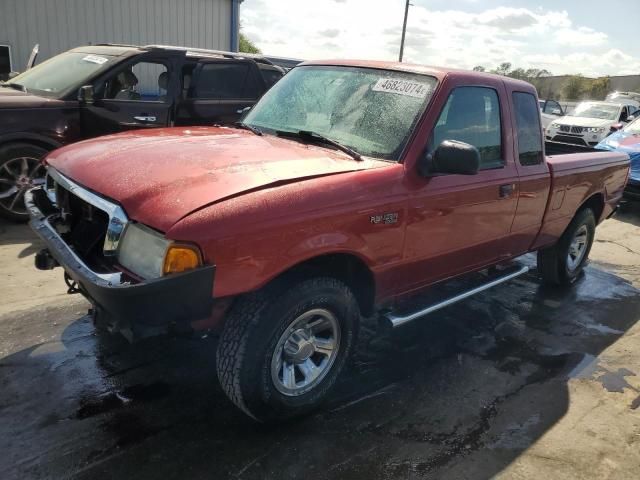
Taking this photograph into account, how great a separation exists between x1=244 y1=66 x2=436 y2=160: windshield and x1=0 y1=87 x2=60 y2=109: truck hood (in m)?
3.08

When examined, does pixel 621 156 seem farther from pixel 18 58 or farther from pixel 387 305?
pixel 18 58

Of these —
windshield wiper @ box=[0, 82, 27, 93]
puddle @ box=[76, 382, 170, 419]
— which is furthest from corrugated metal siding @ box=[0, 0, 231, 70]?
puddle @ box=[76, 382, 170, 419]

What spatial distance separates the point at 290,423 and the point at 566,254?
360cm

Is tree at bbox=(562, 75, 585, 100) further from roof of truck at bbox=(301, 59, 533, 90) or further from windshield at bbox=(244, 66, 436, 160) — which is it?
windshield at bbox=(244, 66, 436, 160)

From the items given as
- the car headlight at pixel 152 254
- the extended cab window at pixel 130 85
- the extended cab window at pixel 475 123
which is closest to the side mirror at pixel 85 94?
the extended cab window at pixel 130 85

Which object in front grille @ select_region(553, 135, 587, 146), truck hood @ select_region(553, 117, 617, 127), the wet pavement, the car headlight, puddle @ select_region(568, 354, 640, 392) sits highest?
the car headlight

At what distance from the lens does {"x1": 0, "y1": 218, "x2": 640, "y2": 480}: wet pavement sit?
2.65m

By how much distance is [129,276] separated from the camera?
96.3 inches

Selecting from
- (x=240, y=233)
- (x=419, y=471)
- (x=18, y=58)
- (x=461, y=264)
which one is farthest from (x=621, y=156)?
(x=18, y=58)

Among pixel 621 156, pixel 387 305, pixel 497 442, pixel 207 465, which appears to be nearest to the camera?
pixel 207 465

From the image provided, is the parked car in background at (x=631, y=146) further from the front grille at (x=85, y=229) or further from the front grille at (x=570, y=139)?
the front grille at (x=85, y=229)

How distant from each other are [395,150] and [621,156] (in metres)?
3.66

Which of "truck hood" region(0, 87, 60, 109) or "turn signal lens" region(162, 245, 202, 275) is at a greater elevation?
"truck hood" region(0, 87, 60, 109)

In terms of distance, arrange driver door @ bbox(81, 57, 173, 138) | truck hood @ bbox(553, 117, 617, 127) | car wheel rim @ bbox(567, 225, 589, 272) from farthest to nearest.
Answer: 1. truck hood @ bbox(553, 117, 617, 127)
2. driver door @ bbox(81, 57, 173, 138)
3. car wheel rim @ bbox(567, 225, 589, 272)
